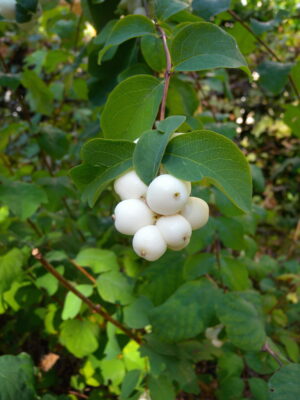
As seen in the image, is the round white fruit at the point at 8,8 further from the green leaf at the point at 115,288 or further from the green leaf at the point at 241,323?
Answer: the green leaf at the point at 241,323

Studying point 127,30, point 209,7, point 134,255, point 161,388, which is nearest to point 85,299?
point 134,255

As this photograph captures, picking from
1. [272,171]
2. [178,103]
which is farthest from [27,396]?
[272,171]

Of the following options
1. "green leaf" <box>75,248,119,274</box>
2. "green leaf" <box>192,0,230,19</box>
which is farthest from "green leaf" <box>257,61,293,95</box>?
"green leaf" <box>75,248,119,274</box>

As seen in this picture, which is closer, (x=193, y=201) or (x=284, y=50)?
(x=193, y=201)

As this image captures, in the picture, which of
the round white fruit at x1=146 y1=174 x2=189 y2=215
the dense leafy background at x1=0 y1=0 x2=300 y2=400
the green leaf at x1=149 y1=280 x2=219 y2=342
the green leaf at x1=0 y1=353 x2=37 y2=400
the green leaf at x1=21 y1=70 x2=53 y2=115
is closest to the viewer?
the round white fruit at x1=146 y1=174 x2=189 y2=215

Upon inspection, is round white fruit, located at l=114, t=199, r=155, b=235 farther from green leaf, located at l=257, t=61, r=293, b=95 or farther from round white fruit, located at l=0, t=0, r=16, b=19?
green leaf, located at l=257, t=61, r=293, b=95

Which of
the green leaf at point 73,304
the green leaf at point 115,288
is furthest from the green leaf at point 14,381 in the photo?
the green leaf at point 115,288

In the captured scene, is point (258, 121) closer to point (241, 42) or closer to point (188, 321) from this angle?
Answer: point (241, 42)

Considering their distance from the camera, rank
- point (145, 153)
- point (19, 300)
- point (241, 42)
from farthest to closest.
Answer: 1. point (241, 42)
2. point (19, 300)
3. point (145, 153)
